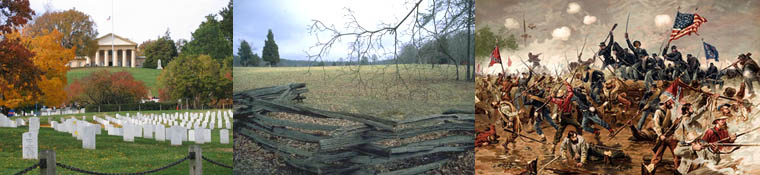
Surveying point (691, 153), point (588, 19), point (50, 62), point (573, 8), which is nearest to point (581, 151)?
point (691, 153)

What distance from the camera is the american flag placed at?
229 inches

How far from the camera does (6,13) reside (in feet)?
26.9

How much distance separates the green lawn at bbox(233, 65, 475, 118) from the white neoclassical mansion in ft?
9.62

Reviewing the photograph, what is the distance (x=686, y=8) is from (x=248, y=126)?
19.3 feet

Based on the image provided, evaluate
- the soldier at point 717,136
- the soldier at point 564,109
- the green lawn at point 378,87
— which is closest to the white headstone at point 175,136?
the green lawn at point 378,87

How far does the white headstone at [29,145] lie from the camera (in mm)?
8039

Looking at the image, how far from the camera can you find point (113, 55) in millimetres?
9273

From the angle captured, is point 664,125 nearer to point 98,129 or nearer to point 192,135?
point 192,135

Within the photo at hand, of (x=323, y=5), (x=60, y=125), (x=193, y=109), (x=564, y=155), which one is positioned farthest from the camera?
(x=193, y=109)

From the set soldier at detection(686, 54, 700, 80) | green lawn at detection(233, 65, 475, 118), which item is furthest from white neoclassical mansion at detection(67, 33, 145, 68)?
soldier at detection(686, 54, 700, 80)

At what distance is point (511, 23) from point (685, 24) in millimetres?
1894

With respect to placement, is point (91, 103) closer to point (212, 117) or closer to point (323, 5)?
point (212, 117)

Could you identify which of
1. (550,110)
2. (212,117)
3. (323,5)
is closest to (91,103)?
(212,117)

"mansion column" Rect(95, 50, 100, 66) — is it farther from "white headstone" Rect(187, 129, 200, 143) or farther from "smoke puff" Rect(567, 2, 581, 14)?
"smoke puff" Rect(567, 2, 581, 14)
